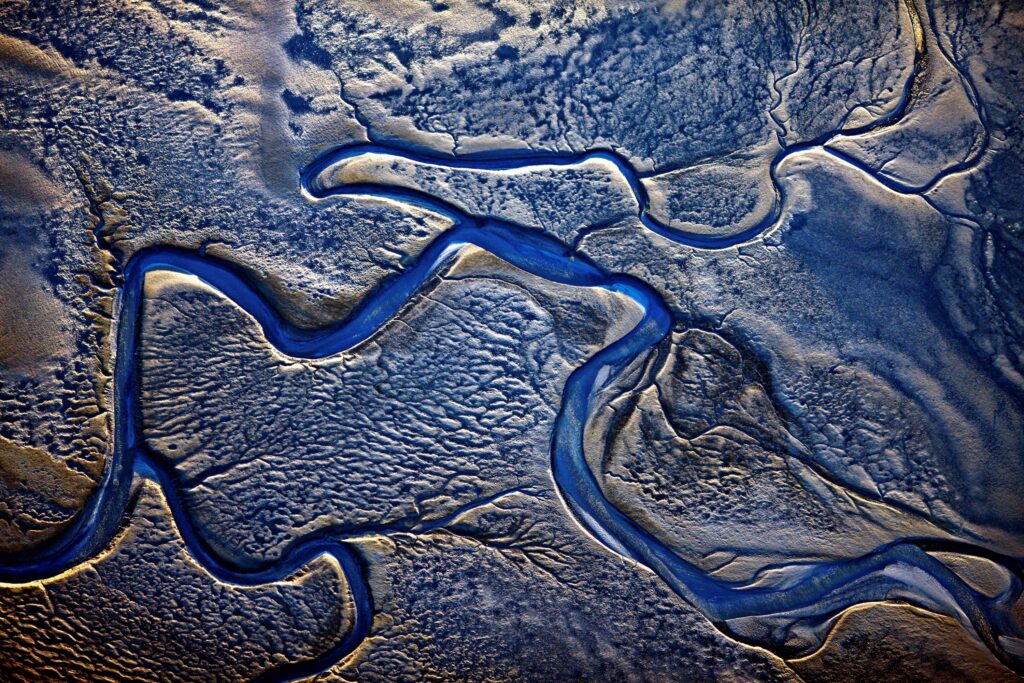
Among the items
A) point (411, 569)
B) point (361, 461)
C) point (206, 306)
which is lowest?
point (411, 569)

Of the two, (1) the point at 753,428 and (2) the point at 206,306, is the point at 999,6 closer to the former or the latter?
(1) the point at 753,428

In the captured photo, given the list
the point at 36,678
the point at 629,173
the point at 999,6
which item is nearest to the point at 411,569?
the point at 36,678

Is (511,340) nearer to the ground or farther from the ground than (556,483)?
farther from the ground

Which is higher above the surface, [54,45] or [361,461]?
[54,45]
